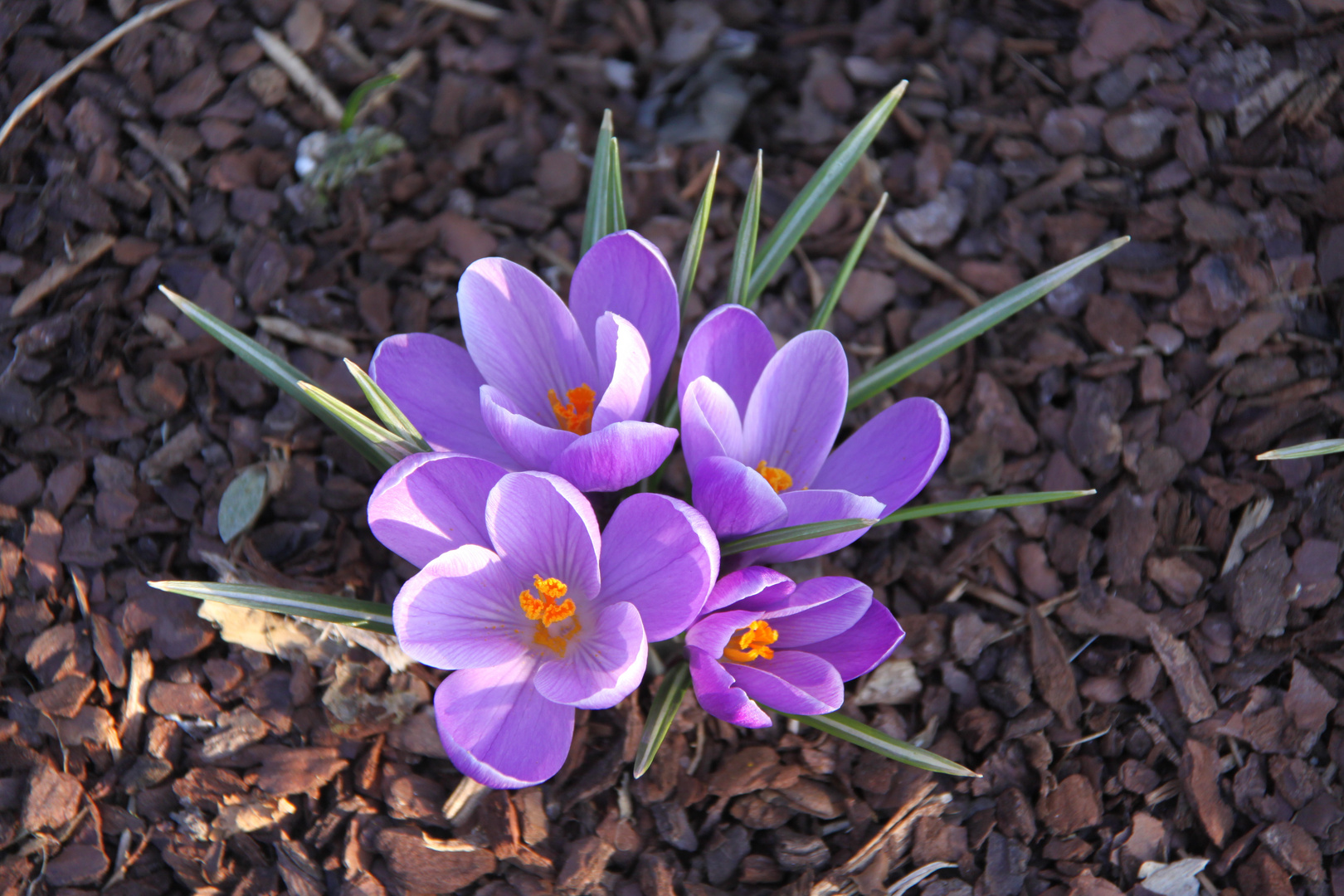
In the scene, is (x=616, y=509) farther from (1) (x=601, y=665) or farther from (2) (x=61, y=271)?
(2) (x=61, y=271)

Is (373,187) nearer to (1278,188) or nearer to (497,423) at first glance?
(497,423)

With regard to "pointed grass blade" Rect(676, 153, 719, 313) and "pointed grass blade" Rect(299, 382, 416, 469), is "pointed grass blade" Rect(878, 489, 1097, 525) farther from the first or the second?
"pointed grass blade" Rect(299, 382, 416, 469)

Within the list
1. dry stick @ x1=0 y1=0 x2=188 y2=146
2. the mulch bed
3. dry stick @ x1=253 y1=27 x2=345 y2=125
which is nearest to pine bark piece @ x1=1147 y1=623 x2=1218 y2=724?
the mulch bed

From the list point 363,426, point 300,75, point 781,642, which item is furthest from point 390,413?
point 300,75

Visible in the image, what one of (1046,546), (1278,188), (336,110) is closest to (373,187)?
(336,110)

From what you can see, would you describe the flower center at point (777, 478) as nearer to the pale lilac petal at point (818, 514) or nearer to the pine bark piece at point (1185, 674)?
the pale lilac petal at point (818, 514)
